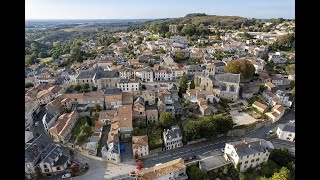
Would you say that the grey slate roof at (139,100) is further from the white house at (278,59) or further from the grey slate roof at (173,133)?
the white house at (278,59)

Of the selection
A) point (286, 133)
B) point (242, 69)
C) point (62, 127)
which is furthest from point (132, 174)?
point (242, 69)

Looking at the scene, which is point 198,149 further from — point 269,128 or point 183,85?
point 183,85

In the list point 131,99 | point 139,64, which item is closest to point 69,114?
point 131,99

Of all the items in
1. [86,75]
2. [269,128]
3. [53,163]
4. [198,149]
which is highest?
[86,75]

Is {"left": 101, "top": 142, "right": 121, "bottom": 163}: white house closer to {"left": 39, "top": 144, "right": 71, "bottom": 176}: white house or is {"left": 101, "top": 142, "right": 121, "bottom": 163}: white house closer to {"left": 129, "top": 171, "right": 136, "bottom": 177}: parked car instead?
{"left": 129, "top": 171, "right": 136, "bottom": 177}: parked car

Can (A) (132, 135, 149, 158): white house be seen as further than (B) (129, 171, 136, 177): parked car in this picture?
Yes

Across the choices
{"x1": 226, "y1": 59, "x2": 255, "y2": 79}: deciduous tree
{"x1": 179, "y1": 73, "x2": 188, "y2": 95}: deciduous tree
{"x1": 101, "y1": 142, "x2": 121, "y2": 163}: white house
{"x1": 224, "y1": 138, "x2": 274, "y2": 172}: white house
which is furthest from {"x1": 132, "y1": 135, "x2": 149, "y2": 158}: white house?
{"x1": 226, "y1": 59, "x2": 255, "y2": 79}: deciduous tree

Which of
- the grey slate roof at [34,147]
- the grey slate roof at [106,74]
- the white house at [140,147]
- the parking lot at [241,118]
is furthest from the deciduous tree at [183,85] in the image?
the grey slate roof at [34,147]
